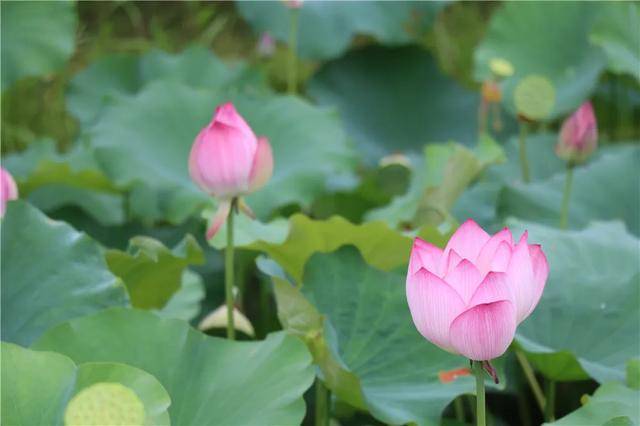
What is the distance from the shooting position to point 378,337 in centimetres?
117

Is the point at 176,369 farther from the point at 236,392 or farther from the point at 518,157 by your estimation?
the point at 518,157

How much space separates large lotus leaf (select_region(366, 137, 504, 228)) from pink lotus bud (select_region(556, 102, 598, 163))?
142mm

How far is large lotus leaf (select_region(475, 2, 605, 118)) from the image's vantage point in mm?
2275

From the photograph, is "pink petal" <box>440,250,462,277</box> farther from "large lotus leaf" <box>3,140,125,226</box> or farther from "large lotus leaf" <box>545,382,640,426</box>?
"large lotus leaf" <box>3,140,125,226</box>

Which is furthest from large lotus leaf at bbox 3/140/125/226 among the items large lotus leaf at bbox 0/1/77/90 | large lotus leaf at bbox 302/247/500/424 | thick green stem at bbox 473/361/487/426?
thick green stem at bbox 473/361/487/426

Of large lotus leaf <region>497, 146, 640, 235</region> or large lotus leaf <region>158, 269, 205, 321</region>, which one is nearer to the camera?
large lotus leaf <region>158, 269, 205, 321</region>

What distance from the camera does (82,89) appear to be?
2453mm

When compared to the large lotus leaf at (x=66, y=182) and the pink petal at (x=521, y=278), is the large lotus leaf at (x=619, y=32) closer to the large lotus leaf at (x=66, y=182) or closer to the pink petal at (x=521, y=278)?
the large lotus leaf at (x=66, y=182)

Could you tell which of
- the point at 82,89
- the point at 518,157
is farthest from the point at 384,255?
the point at 82,89

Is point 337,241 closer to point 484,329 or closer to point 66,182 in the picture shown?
point 484,329

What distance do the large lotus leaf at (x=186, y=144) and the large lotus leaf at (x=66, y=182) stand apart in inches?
2.8

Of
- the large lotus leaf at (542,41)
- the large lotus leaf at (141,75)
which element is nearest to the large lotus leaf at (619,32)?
the large lotus leaf at (542,41)

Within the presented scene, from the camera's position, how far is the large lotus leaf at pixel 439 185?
60.3 inches

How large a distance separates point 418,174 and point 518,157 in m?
0.35
